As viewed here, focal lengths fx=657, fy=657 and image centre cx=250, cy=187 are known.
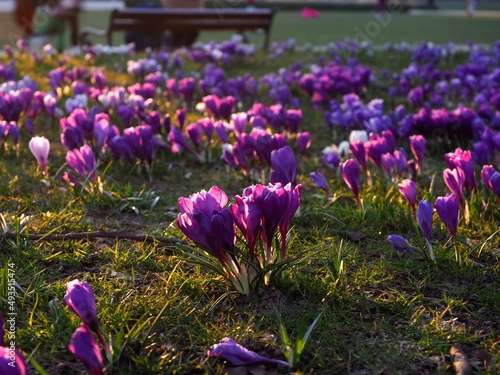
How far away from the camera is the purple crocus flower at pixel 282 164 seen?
127 inches

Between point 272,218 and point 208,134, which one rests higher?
point 272,218

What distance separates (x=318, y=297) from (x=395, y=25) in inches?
889

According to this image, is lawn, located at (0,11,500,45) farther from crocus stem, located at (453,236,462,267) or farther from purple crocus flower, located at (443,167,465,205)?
crocus stem, located at (453,236,462,267)

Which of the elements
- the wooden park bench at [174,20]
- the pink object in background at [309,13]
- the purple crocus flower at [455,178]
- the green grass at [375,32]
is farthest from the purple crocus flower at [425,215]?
the pink object in background at [309,13]

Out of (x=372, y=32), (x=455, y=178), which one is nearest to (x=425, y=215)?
(x=455, y=178)

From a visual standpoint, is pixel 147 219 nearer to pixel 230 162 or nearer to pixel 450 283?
pixel 230 162

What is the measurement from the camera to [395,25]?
23750 millimetres

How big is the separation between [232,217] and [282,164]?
91 centimetres

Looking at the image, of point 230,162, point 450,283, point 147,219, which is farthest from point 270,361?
point 230,162

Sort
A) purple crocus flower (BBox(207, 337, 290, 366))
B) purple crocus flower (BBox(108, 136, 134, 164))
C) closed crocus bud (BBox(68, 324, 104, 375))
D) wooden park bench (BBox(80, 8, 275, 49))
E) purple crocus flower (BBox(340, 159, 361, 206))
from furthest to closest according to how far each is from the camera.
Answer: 1. wooden park bench (BBox(80, 8, 275, 49))
2. purple crocus flower (BBox(108, 136, 134, 164))
3. purple crocus flower (BBox(340, 159, 361, 206))
4. purple crocus flower (BBox(207, 337, 290, 366))
5. closed crocus bud (BBox(68, 324, 104, 375))

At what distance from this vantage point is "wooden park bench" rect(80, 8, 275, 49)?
42.6 ft

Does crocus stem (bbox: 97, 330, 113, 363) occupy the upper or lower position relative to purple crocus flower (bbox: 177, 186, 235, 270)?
lower

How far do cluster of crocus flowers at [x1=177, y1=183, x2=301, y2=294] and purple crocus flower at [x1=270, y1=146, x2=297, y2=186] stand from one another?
2.34 ft

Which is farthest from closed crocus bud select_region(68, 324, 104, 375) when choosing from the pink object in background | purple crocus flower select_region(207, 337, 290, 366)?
the pink object in background
